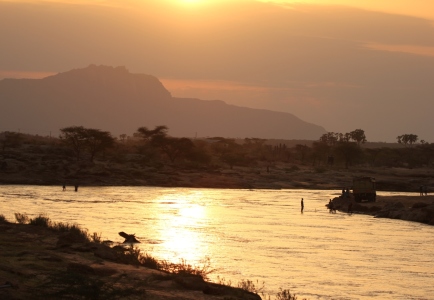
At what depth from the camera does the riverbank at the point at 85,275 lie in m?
20.5

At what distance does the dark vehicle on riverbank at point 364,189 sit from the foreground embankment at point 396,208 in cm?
110

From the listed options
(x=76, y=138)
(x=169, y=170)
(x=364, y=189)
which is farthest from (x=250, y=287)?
(x=76, y=138)

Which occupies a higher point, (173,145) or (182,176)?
(173,145)

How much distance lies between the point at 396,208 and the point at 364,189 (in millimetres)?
13673

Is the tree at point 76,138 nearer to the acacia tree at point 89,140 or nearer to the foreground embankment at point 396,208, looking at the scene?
the acacia tree at point 89,140

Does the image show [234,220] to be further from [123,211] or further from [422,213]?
[422,213]

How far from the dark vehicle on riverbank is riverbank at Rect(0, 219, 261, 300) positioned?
54.8m

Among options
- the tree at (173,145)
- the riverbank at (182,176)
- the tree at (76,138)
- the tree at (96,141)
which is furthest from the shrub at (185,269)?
the tree at (173,145)

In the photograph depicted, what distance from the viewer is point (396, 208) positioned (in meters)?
71.8

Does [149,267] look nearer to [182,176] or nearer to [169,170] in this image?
[182,176]

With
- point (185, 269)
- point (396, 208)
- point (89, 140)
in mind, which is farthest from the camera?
point (89, 140)

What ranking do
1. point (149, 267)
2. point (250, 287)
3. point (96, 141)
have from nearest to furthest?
point (250, 287)
point (149, 267)
point (96, 141)

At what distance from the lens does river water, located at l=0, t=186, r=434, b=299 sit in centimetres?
3173

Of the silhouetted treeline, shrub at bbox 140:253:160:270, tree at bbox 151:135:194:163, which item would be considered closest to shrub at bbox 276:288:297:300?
shrub at bbox 140:253:160:270
